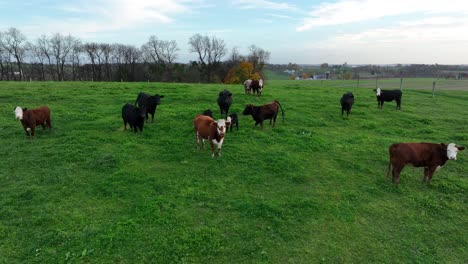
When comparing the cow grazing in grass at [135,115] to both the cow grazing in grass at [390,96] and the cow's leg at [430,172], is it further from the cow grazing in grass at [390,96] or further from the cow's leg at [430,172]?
the cow grazing in grass at [390,96]

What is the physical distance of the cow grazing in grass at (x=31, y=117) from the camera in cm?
1108

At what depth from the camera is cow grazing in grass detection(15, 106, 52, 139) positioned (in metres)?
11.1

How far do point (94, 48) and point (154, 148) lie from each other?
220 feet

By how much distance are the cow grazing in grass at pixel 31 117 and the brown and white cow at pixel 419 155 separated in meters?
12.2

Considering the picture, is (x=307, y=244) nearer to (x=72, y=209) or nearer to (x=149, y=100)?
(x=72, y=209)

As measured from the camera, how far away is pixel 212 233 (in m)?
5.86

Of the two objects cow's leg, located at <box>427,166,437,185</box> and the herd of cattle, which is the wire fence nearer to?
the herd of cattle

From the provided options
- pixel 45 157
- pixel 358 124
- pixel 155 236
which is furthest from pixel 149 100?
pixel 358 124

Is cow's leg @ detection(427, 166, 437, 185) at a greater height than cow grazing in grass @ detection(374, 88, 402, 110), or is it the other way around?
cow grazing in grass @ detection(374, 88, 402, 110)

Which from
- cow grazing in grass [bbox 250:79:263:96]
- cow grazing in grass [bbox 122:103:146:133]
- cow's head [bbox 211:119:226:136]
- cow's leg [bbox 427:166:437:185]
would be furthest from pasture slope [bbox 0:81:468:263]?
cow grazing in grass [bbox 250:79:263:96]

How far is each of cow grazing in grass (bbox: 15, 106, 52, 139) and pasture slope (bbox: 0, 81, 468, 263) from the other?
21.5 inches

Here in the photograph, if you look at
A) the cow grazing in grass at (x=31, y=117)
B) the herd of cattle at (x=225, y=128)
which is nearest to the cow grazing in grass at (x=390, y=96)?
the herd of cattle at (x=225, y=128)

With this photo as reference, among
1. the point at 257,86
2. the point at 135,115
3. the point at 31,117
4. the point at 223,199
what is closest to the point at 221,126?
the point at 223,199

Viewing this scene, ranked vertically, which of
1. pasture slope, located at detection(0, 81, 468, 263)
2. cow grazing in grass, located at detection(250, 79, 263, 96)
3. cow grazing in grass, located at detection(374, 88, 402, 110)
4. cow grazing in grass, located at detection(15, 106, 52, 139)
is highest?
cow grazing in grass, located at detection(250, 79, 263, 96)
